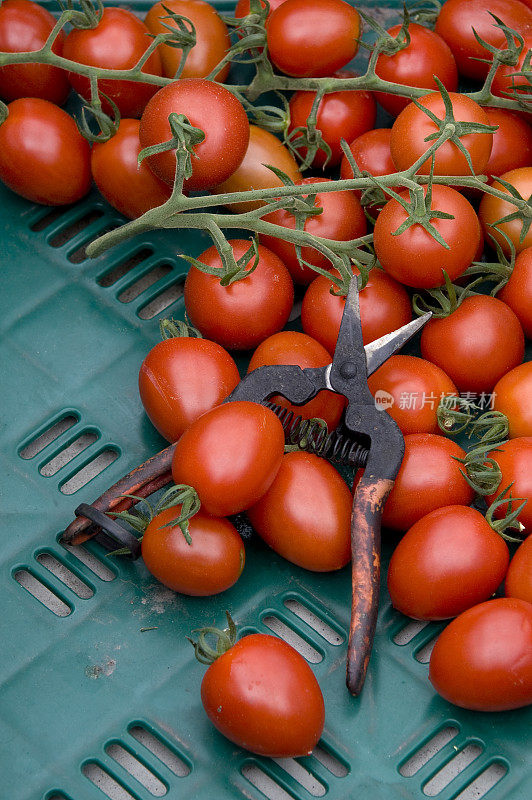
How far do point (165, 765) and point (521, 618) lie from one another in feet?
1.47

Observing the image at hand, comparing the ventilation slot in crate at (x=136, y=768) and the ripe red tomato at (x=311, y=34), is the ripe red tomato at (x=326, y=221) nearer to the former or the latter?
the ripe red tomato at (x=311, y=34)

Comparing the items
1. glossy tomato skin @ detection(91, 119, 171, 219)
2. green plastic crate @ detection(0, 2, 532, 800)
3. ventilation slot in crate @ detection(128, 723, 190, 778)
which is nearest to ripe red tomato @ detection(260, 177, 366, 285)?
glossy tomato skin @ detection(91, 119, 171, 219)

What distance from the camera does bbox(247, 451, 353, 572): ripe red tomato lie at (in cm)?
Answer: 107

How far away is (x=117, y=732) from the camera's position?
1.06 m

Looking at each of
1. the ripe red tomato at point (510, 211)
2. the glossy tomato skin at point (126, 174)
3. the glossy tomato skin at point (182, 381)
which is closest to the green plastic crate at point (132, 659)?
the glossy tomato skin at point (182, 381)

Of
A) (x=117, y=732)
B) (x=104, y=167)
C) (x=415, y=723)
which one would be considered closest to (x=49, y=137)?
(x=104, y=167)

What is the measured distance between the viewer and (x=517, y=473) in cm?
109

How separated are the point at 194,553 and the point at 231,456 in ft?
0.42

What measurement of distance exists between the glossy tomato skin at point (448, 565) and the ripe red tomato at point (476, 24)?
0.75 metres

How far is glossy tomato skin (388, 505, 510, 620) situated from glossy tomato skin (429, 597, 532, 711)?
0.11 feet

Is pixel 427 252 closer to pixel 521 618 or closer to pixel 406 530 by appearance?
pixel 406 530

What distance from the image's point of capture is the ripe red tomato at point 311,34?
1.28m

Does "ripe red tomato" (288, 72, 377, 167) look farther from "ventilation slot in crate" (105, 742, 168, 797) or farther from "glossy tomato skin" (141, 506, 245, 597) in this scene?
"ventilation slot in crate" (105, 742, 168, 797)

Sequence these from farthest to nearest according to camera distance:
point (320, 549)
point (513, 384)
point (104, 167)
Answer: point (104, 167), point (513, 384), point (320, 549)
